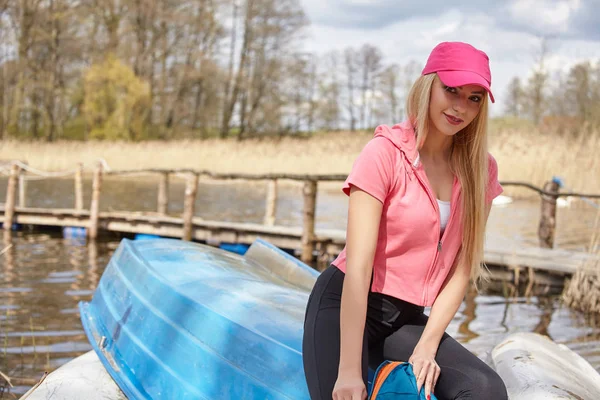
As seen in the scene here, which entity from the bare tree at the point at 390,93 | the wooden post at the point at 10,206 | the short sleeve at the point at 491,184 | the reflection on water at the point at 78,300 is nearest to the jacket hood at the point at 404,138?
the short sleeve at the point at 491,184

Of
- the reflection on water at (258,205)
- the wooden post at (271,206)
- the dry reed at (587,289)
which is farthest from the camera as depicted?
the reflection on water at (258,205)

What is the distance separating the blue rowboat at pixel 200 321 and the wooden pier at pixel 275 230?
13.1ft

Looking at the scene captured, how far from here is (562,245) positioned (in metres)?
10.2

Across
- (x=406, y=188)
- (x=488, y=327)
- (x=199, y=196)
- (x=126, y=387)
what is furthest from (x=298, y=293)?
(x=199, y=196)

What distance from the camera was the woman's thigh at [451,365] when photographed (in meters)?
1.88

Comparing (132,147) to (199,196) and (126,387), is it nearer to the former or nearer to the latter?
(199,196)

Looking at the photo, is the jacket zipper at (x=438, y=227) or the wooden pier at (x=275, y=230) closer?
the jacket zipper at (x=438, y=227)

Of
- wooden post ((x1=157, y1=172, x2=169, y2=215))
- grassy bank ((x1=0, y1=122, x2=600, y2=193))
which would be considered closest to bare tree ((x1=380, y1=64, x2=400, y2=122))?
grassy bank ((x1=0, y1=122, x2=600, y2=193))

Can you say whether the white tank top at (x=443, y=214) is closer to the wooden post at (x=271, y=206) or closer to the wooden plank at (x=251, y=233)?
the wooden plank at (x=251, y=233)

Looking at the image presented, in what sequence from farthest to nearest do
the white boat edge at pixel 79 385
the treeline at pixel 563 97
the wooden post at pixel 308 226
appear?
1. the treeline at pixel 563 97
2. the wooden post at pixel 308 226
3. the white boat edge at pixel 79 385

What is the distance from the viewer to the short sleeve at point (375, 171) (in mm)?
1910

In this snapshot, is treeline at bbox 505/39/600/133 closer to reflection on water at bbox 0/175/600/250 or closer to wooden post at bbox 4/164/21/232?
reflection on water at bbox 0/175/600/250

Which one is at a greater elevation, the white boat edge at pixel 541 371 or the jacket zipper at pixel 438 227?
the jacket zipper at pixel 438 227

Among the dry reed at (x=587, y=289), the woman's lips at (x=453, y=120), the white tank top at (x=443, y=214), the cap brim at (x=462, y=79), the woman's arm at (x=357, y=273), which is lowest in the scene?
the dry reed at (x=587, y=289)
